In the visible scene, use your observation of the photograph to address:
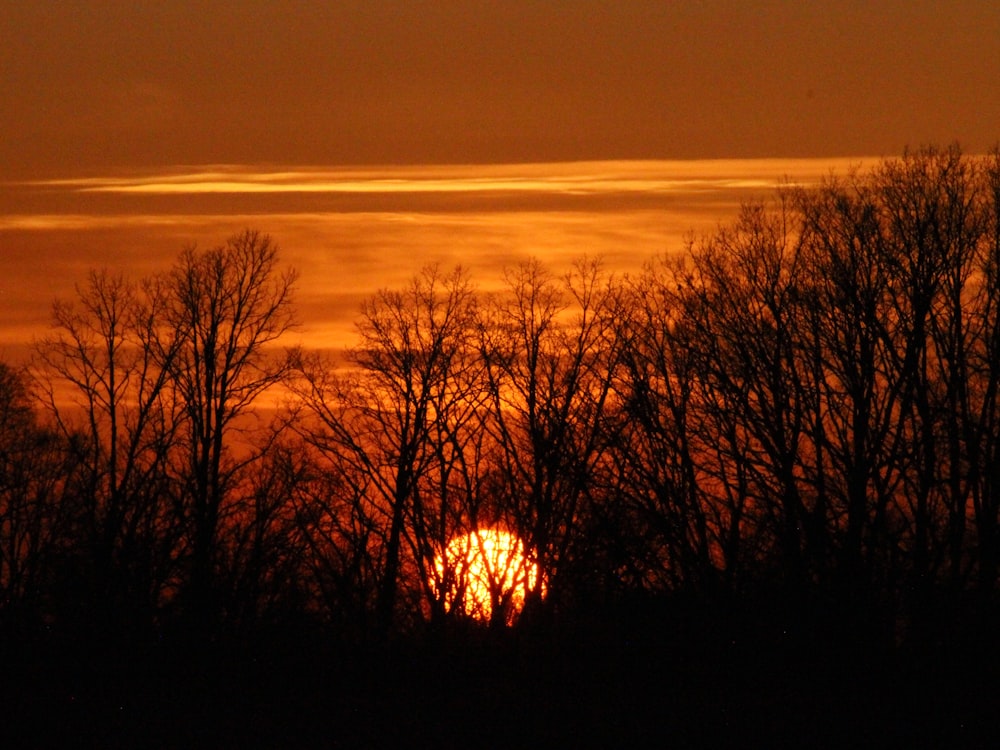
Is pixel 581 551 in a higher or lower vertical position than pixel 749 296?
lower

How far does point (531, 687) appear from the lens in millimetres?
23078

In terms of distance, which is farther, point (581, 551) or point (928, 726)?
point (581, 551)

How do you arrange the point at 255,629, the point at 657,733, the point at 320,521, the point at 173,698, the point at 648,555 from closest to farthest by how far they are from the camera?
1. the point at 657,733
2. the point at 173,698
3. the point at 648,555
4. the point at 255,629
5. the point at 320,521

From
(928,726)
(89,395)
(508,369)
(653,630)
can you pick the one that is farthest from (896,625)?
(89,395)

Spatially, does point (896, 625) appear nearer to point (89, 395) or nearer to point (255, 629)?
point (255, 629)

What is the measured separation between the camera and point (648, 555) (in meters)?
32.4

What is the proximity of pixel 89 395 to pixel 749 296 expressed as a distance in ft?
69.9

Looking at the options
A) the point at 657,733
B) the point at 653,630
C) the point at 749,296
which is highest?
the point at 749,296

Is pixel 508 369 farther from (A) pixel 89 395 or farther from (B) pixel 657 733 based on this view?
(B) pixel 657 733

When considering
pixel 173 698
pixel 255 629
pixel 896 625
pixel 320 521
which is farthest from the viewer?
pixel 320 521

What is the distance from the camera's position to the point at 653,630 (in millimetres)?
29422

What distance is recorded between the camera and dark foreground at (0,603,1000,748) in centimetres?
1742

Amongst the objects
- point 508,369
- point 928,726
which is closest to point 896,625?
point 928,726

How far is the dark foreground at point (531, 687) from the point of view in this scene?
1742 cm
